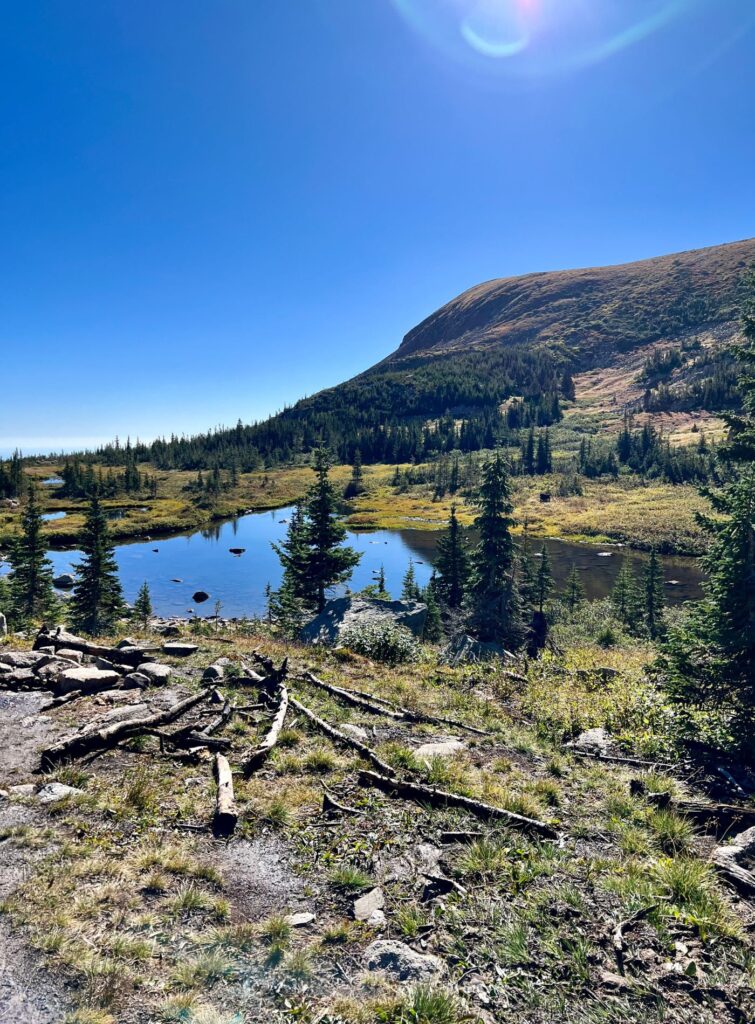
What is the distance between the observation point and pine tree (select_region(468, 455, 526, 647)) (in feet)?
99.0

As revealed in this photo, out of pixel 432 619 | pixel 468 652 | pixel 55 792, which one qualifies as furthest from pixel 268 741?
pixel 432 619

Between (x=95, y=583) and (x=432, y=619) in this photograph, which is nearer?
(x=432, y=619)

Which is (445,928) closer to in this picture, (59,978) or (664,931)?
(664,931)

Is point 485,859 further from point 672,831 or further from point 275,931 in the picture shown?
point 672,831

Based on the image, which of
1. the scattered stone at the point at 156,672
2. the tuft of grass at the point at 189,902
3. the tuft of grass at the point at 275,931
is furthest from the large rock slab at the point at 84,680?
the tuft of grass at the point at 275,931

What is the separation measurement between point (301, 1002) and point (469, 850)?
3138 mm

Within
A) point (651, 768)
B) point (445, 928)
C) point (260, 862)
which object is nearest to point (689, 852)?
point (651, 768)

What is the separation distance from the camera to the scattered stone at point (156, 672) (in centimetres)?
1263

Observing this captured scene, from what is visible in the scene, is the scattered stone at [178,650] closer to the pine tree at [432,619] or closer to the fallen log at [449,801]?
the fallen log at [449,801]

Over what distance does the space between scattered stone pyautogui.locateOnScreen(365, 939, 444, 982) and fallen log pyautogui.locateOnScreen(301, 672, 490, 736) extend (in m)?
6.60

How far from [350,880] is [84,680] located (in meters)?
8.55

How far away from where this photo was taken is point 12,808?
7.36 meters

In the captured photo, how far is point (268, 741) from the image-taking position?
9.60 metres

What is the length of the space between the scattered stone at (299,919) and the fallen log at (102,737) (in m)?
5.44
